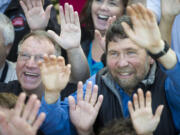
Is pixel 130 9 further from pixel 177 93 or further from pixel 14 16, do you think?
pixel 14 16

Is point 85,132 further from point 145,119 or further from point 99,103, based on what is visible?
point 145,119

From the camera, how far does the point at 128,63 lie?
10.2ft

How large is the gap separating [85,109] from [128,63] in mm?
495

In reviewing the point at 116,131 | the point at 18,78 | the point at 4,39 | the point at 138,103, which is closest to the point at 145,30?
the point at 138,103

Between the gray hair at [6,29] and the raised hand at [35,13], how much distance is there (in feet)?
0.70

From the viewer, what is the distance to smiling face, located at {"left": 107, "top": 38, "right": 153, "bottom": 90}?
313 centimetres

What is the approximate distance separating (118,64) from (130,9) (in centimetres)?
61

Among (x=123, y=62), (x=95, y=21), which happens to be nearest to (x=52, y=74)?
(x=123, y=62)

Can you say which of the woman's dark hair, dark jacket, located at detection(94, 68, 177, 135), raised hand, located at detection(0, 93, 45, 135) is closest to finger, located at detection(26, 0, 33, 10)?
the woman's dark hair

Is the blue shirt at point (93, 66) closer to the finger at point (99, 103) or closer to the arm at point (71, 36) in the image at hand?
the arm at point (71, 36)

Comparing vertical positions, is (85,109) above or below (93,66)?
above

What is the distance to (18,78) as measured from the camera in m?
3.59

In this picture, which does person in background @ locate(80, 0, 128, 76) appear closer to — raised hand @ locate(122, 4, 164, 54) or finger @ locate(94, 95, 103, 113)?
finger @ locate(94, 95, 103, 113)

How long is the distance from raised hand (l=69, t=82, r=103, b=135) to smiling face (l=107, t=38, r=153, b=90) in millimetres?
319
